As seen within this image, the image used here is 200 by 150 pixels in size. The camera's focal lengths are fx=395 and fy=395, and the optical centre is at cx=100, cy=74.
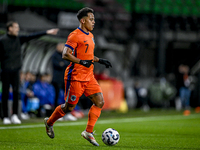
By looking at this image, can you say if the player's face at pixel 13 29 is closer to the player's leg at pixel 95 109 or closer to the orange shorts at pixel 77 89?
the orange shorts at pixel 77 89

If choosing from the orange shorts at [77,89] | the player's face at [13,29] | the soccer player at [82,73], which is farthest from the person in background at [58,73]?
the orange shorts at [77,89]

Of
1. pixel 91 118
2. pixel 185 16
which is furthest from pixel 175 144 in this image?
pixel 185 16

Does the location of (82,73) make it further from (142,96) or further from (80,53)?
(142,96)

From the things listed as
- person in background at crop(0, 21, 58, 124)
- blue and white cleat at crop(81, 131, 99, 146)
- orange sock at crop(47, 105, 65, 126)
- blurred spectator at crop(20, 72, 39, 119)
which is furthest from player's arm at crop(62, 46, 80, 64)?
blurred spectator at crop(20, 72, 39, 119)

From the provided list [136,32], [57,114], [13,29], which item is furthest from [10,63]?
[136,32]

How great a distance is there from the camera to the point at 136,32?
2438 cm

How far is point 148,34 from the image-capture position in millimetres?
25438

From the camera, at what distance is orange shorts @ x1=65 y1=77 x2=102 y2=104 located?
18.8ft

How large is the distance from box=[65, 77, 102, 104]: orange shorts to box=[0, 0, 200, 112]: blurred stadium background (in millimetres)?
9634

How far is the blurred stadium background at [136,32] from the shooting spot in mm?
20500

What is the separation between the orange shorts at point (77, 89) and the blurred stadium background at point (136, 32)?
963cm

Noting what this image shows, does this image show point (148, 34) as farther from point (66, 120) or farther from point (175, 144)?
point (175, 144)

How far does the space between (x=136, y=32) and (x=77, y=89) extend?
19.0 m

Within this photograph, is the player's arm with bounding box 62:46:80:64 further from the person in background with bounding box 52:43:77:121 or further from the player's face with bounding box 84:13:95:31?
the person in background with bounding box 52:43:77:121
